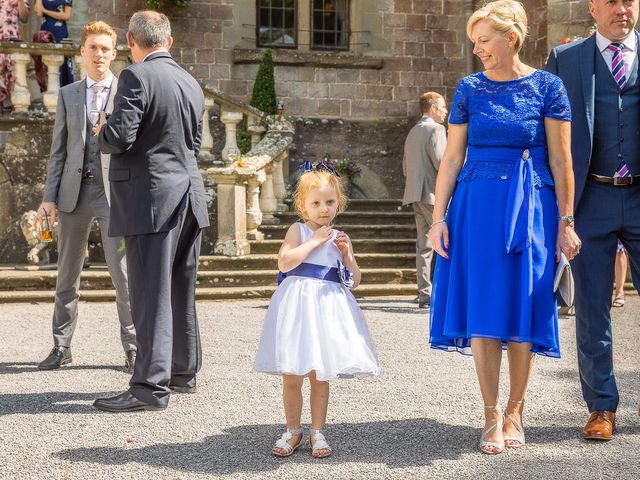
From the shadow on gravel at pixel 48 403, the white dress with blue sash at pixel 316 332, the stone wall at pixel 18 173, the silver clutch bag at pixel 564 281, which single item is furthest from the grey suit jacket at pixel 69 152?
the stone wall at pixel 18 173

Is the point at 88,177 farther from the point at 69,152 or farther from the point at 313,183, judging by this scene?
the point at 313,183

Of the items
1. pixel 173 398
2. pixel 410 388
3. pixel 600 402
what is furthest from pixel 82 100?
pixel 600 402

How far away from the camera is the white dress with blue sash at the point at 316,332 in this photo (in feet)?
13.1

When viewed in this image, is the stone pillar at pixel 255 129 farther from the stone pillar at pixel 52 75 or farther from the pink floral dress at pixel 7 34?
the pink floral dress at pixel 7 34

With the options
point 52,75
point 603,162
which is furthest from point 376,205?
point 603,162

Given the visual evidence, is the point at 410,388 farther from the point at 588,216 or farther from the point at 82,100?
the point at 82,100

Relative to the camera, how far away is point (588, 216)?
455 centimetres

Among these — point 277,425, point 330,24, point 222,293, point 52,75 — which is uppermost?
point 330,24

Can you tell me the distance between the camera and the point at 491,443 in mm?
4113

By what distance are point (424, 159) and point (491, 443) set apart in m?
5.52

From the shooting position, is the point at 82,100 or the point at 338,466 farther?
the point at 82,100

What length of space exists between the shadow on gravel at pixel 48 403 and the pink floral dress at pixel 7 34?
6.82 m

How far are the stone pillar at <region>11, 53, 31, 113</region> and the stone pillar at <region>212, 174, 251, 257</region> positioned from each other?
2346mm

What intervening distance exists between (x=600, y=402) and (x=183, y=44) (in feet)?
39.8
